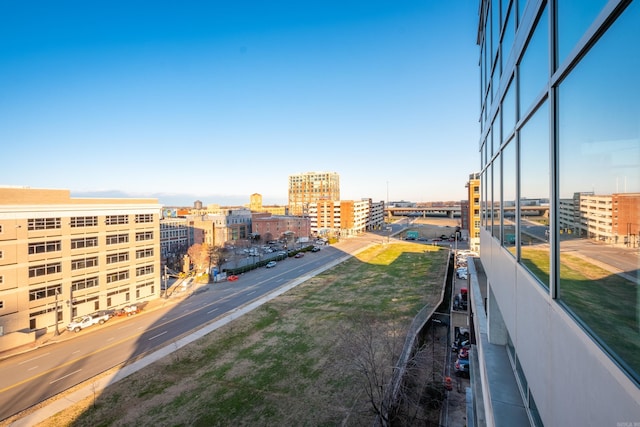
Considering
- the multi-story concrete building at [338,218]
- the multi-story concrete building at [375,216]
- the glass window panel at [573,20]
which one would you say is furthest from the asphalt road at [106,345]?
the multi-story concrete building at [375,216]

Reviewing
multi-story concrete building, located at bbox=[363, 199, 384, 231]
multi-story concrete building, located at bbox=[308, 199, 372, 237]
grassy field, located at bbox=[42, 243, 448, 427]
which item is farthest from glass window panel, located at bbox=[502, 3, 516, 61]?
multi-story concrete building, located at bbox=[363, 199, 384, 231]

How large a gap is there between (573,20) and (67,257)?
3484 cm

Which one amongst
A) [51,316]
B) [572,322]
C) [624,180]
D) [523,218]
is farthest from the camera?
[51,316]

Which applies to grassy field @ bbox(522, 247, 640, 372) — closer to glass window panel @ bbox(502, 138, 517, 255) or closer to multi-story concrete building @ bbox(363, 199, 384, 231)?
glass window panel @ bbox(502, 138, 517, 255)

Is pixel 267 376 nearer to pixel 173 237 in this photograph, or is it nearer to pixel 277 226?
pixel 173 237

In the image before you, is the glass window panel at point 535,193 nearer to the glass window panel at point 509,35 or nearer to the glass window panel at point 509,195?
the glass window panel at point 509,195

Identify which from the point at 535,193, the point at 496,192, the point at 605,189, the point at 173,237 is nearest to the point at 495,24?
the point at 496,192

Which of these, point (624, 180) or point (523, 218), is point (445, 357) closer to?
point (523, 218)

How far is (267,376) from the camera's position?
1714cm

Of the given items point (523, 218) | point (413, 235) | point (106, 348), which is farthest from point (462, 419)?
point (413, 235)

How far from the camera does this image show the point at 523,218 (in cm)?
468

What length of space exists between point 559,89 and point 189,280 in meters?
44.9

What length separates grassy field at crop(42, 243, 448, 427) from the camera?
1409cm

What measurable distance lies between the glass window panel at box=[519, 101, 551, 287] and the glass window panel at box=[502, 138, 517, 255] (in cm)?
59
